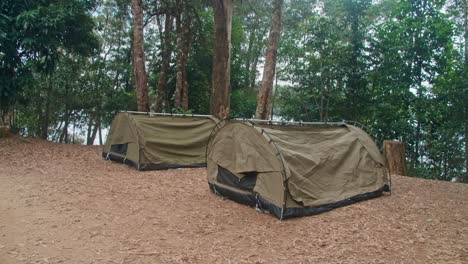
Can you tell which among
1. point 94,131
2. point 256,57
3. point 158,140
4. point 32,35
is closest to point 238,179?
point 158,140

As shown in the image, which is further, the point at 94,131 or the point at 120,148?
the point at 94,131

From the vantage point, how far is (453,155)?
11.4m

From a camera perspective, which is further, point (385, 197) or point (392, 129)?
point (392, 129)

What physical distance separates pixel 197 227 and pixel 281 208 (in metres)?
1.27

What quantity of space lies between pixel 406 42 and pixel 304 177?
9255 millimetres

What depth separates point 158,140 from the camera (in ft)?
31.1

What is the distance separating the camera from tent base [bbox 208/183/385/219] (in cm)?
546

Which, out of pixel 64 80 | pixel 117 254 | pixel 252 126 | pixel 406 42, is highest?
pixel 406 42

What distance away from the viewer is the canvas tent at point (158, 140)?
9.27m

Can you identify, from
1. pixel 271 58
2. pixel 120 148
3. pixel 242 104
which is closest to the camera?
pixel 120 148

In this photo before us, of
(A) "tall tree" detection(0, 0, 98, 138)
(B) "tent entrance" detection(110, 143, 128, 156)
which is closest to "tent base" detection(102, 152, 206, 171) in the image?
(B) "tent entrance" detection(110, 143, 128, 156)

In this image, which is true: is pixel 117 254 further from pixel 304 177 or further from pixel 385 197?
pixel 385 197

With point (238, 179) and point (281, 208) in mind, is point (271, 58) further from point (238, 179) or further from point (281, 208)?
point (281, 208)

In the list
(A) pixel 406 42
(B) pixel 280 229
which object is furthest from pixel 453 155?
(B) pixel 280 229
